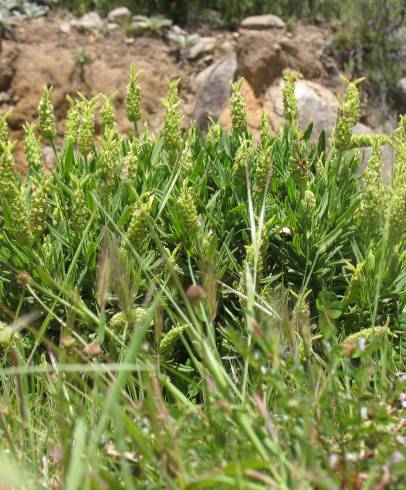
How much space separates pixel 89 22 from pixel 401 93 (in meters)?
2.93

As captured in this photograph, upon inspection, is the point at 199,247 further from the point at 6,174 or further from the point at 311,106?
the point at 311,106

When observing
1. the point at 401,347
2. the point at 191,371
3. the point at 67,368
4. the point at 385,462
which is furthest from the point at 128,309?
the point at 401,347

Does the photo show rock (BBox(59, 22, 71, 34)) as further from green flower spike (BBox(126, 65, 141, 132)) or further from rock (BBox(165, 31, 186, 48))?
green flower spike (BBox(126, 65, 141, 132))

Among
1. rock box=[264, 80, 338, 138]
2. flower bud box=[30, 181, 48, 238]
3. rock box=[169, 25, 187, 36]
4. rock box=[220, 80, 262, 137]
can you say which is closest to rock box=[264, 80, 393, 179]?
rock box=[264, 80, 338, 138]

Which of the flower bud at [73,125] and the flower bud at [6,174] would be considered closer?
the flower bud at [6,174]

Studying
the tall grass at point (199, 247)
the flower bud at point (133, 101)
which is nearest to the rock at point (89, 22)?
the tall grass at point (199, 247)

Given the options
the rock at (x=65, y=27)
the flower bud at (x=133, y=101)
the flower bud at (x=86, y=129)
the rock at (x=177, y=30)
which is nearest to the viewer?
the flower bud at (x=86, y=129)

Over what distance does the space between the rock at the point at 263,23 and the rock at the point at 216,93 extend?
94 cm

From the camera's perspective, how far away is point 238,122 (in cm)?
297

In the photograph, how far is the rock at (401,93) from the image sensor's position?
6.51m

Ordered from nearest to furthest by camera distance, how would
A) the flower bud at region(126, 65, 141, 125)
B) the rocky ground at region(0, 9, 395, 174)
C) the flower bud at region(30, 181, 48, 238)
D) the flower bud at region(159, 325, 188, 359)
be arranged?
the flower bud at region(159, 325, 188, 359) < the flower bud at region(30, 181, 48, 238) < the flower bud at region(126, 65, 141, 125) < the rocky ground at region(0, 9, 395, 174)

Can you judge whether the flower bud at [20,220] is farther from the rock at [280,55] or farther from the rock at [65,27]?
the rock at [65,27]

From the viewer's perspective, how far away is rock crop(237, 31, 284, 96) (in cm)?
582

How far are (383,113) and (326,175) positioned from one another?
384 centimetres
